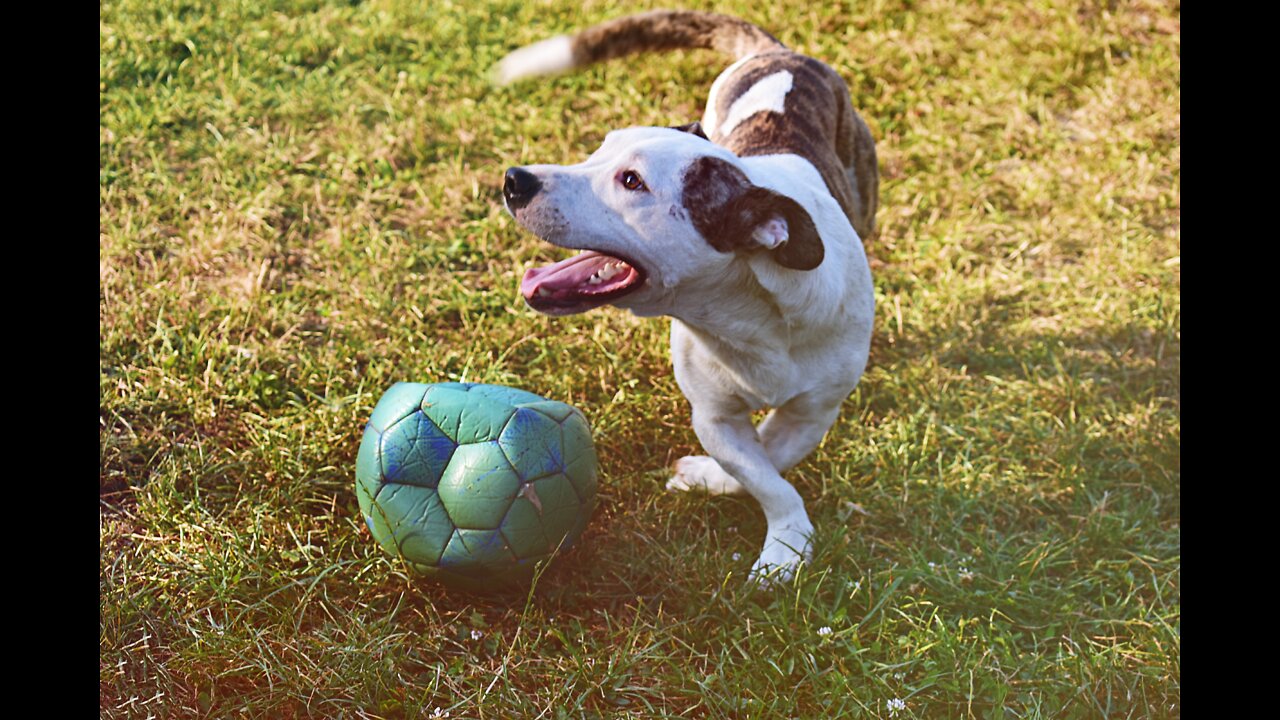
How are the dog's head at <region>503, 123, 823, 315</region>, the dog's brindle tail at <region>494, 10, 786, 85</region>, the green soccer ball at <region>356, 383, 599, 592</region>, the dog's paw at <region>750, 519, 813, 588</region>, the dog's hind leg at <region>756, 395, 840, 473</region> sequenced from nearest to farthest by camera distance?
the dog's head at <region>503, 123, 823, 315</region> < the green soccer ball at <region>356, 383, 599, 592</region> < the dog's paw at <region>750, 519, 813, 588</region> < the dog's hind leg at <region>756, 395, 840, 473</region> < the dog's brindle tail at <region>494, 10, 786, 85</region>

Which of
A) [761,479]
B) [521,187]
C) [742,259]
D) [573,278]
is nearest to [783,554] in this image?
[761,479]

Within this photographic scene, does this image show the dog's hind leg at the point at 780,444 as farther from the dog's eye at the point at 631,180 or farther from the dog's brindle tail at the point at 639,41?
the dog's brindle tail at the point at 639,41

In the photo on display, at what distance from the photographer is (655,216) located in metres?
2.69

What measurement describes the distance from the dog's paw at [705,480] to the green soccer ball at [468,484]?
63cm

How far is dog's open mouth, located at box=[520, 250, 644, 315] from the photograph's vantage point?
2.75m

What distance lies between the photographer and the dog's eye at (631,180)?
2711 millimetres

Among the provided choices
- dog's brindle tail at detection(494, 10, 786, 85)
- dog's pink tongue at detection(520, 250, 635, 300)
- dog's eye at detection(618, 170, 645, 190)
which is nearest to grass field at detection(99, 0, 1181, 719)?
dog's brindle tail at detection(494, 10, 786, 85)

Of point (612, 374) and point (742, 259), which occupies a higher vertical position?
point (742, 259)

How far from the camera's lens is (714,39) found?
460cm

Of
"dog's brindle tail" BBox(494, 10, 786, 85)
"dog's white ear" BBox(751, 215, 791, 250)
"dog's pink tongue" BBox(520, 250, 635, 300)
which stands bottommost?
"dog's brindle tail" BBox(494, 10, 786, 85)

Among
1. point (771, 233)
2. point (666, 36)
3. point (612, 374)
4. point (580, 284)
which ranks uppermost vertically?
point (771, 233)

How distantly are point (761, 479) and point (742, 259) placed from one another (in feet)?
2.55

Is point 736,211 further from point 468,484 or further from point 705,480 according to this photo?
point 705,480

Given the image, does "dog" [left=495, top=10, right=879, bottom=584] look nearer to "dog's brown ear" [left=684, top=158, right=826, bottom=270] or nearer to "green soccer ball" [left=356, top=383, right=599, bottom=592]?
"dog's brown ear" [left=684, top=158, right=826, bottom=270]
